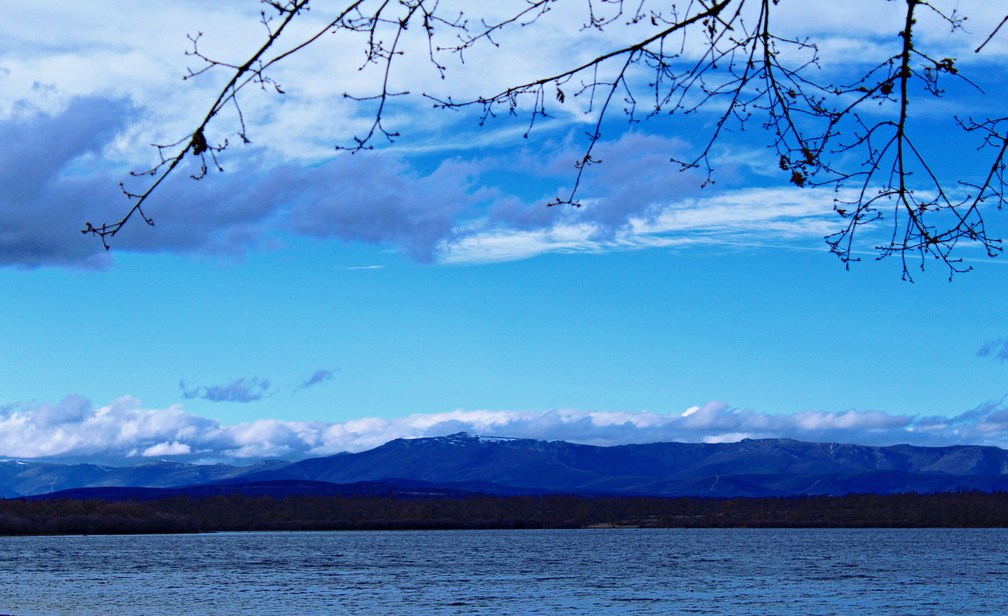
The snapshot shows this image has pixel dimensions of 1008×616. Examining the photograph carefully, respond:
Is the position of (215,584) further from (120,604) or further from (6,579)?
(120,604)

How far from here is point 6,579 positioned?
414 feet

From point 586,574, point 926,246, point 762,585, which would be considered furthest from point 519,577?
point 926,246

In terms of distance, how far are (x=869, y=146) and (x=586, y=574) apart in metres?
141

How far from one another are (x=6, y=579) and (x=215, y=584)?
24.3m

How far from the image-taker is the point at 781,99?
10227 mm

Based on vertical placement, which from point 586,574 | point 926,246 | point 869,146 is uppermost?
point 869,146

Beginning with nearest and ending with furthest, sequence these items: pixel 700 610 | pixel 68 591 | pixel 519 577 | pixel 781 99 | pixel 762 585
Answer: pixel 781 99, pixel 700 610, pixel 68 591, pixel 762 585, pixel 519 577

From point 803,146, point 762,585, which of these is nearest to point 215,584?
point 762,585

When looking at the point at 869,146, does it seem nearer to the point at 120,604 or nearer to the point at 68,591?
the point at 120,604

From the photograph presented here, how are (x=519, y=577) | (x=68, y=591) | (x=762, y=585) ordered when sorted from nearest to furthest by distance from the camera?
1. (x=68, y=591)
2. (x=762, y=585)
3. (x=519, y=577)

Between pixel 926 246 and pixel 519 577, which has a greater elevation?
pixel 926 246

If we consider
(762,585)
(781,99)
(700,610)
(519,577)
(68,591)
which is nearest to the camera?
(781,99)

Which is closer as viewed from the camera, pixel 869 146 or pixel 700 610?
pixel 869 146

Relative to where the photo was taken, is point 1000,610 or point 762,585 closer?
point 1000,610
